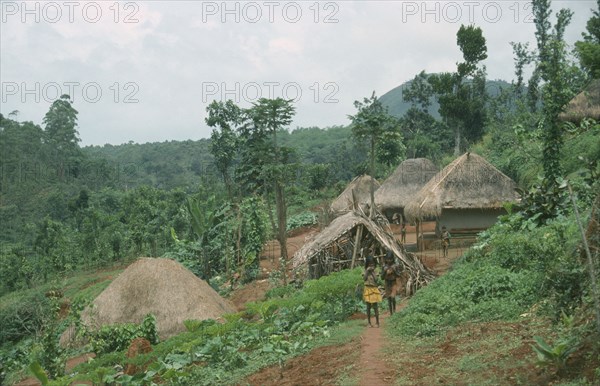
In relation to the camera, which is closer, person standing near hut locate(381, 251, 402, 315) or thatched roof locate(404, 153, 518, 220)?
person standing near hut locate(381, 251, 402, 315)

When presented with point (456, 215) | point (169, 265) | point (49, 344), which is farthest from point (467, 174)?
point (49, 344)

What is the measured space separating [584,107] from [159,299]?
628 inches

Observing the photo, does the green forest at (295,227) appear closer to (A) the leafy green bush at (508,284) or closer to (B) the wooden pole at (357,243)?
(A) the leafy green bush at (508,284)

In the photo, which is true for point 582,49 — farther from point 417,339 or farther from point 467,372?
point 467,372

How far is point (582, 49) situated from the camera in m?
16.2

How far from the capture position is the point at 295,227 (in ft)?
133

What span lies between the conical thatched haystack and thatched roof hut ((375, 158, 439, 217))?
13.3 meters

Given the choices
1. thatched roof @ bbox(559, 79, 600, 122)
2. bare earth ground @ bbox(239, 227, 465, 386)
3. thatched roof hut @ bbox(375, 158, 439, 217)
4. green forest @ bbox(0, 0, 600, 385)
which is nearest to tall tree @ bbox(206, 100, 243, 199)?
green forest @ bbox(0, 0, 600, 385)

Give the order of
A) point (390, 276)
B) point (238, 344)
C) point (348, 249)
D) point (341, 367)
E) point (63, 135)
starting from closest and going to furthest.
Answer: point (341, 367)
point (238, 344)
point (390, 276)
point (348, 249)
point (63, 135)

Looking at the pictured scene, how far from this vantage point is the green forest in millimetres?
9719

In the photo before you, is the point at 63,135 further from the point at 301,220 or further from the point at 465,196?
the point at 465,196

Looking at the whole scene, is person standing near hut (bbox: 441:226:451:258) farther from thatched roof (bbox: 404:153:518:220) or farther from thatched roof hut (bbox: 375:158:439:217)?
thatched roof hut (bbox: 375:158:439:217)

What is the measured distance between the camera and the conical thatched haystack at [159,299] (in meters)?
16.4

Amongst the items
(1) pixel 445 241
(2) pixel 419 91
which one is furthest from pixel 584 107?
(2) pixel 419 91
